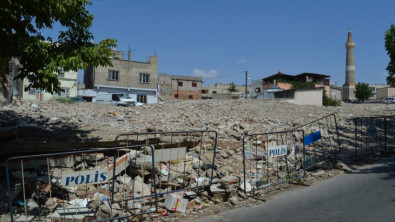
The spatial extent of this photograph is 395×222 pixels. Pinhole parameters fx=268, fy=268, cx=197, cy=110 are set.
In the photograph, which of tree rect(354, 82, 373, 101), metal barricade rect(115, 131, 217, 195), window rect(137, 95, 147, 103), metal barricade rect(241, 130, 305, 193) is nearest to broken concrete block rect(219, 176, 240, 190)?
metal barricade rect(241, 130, 305, 193)

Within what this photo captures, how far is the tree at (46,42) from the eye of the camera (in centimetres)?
543

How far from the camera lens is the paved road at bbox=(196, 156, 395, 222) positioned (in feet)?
13.8

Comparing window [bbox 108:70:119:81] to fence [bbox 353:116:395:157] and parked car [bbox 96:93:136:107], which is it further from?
fence [bbox 353:116:395:157]

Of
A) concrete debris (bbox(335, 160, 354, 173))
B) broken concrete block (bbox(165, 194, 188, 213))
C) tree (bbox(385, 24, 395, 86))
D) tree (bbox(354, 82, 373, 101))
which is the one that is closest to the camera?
broken concrete block (bbox(165, 194, 188, 213))

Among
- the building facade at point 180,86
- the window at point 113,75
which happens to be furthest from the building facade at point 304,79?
the window at point 113,75

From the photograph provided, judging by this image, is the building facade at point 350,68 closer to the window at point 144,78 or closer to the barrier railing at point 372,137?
the window at point 144,78

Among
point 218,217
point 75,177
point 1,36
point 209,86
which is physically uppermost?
point 209,86

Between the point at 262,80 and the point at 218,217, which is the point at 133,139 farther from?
the point at 262,80

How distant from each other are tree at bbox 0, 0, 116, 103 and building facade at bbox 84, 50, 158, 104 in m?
30.3

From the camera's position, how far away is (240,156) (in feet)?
26.4

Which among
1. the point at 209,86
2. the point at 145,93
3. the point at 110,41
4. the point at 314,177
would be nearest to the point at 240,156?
the point at 314,177

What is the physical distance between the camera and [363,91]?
216ft

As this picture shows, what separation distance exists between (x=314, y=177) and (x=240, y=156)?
217 cm

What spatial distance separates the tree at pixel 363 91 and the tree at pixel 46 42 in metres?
72.8
